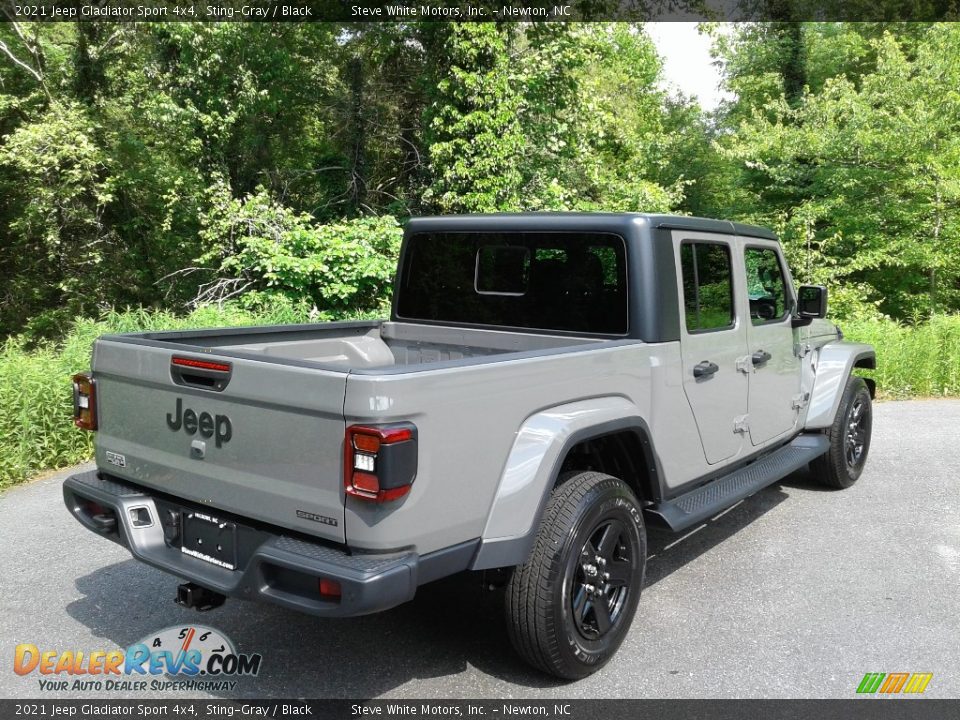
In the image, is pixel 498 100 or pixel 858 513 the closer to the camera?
pixel 858 513

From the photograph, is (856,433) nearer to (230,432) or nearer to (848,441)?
(848,441)

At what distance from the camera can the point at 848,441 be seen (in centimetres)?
620

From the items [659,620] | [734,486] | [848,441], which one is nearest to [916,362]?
[848,441]

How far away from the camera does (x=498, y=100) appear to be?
13648 millimetres

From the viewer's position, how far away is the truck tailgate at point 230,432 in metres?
2.79

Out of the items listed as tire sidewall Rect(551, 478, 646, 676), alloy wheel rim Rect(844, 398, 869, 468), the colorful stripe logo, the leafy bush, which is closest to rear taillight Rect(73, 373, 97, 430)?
tire sidewall Rect(551, 478, 646, 676)

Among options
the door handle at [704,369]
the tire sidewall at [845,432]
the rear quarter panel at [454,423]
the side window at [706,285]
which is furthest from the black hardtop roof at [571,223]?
the tire sidewall at [845,432]

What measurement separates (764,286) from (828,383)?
1243 millimetres

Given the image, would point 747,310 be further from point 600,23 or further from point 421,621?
point 600,23

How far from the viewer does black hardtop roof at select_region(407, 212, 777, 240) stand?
3999 mm

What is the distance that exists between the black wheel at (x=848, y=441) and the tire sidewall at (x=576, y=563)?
2.96 metres

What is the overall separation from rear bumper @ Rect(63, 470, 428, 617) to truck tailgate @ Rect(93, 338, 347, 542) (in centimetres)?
8

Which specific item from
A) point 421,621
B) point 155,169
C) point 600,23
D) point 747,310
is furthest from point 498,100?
point 421,621

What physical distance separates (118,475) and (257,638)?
3.27 ft
